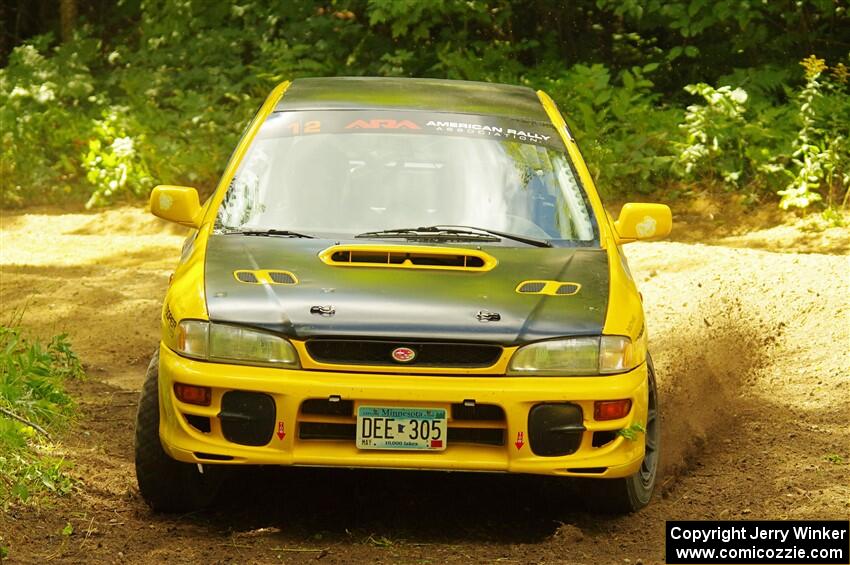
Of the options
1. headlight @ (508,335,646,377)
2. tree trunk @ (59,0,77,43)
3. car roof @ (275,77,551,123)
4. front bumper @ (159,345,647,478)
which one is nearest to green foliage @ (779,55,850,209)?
car roof @ (275,77,551,123)

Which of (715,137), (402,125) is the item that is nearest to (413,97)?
(402,125)

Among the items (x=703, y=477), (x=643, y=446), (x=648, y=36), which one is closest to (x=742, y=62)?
(x=648, y=36)

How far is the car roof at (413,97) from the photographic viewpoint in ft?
20.2

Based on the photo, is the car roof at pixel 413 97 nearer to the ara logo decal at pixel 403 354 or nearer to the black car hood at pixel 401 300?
the black car hood at pixel 401 300

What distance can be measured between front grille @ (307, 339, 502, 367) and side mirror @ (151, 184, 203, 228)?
4.36 ft

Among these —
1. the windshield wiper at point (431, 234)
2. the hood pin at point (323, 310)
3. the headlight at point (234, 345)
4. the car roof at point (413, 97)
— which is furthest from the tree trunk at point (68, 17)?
the hood pin at point (323, 310)

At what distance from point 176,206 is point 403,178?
100cm

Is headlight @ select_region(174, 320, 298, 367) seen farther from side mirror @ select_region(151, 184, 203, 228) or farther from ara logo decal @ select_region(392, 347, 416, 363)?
side mirror @ select_region(151, 184, 203, 228)

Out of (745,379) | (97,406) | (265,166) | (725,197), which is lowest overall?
(725,197)

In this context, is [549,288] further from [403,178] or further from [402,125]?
[402,125]

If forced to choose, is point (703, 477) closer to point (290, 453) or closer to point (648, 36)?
point (290, 453)

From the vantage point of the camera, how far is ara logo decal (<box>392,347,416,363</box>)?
4.64 meters

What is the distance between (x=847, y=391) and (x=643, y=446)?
8.92 ft

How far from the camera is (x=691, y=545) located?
4715 mm
